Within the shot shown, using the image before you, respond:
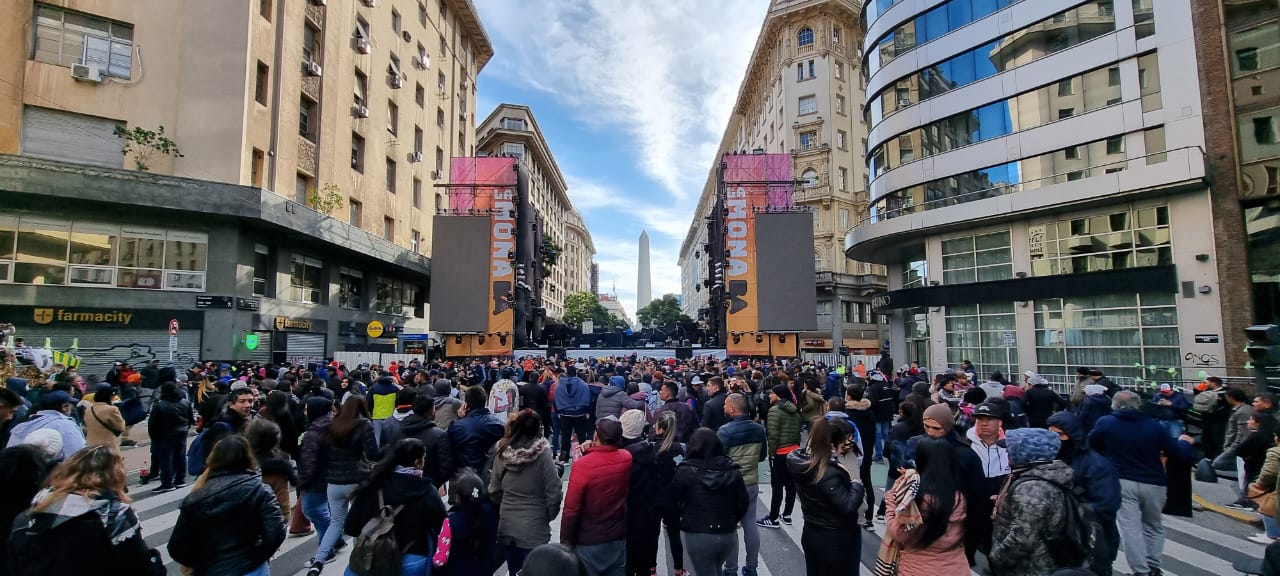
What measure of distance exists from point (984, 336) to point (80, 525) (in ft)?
91.1

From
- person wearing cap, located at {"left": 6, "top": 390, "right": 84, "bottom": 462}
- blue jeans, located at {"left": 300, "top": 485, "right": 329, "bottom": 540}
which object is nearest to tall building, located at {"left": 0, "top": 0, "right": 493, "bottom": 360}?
person wearing cap, located at {"left": 6, "top": 390, "right": 84, "bottom": 462}

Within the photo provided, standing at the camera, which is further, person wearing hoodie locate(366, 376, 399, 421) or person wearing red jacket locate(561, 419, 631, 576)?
person wearing hoodie locate(366, 376, 399, 421)

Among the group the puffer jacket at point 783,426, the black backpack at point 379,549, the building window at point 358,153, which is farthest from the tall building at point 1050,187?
the building window at point 358,153

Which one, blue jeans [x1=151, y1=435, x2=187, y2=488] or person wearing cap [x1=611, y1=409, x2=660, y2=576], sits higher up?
person wearing cap [x1=611, y1=409, x2=660, y2=576]

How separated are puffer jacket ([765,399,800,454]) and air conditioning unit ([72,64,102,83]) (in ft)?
85.4

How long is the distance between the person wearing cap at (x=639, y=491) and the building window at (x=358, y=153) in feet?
103

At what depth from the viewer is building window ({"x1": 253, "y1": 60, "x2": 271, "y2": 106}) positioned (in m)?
23.4

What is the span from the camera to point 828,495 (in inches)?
159

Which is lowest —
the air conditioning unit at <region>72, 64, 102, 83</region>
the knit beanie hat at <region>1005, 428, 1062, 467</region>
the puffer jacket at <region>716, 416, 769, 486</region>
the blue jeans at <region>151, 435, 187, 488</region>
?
the blue jeans at <region>151, 435, 187, 488</region>

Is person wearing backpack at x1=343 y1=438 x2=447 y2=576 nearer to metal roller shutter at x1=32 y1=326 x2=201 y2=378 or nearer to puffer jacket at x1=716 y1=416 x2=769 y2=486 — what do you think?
puffer jacket at x1=716 y1=416 x2=769 y2=486

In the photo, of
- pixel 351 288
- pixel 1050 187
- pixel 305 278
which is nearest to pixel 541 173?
pixel 351 288

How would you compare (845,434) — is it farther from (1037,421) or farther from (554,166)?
(554,166)

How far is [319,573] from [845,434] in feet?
16.4

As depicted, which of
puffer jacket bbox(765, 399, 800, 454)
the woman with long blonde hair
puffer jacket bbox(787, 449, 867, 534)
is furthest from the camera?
puffer jacket bbox(765, 399, 800, 454)
